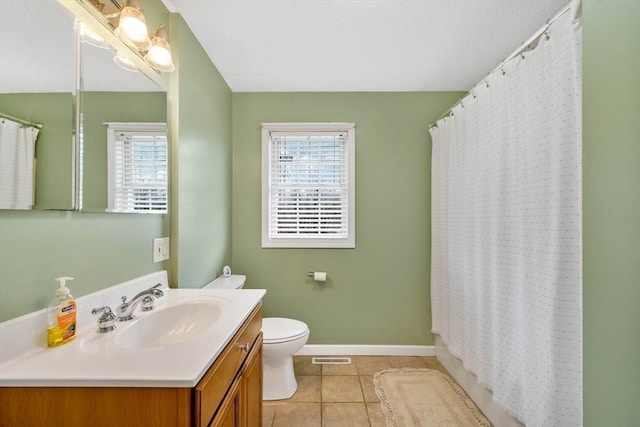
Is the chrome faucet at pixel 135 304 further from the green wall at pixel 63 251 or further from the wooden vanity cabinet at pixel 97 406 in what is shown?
the wooden vanity cabinet at pixel 97 406

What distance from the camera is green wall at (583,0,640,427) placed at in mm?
509

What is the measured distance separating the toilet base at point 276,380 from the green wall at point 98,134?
4.48ft

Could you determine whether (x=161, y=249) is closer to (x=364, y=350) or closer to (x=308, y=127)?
(x=308, y=127)

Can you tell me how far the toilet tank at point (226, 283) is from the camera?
6.02 feet

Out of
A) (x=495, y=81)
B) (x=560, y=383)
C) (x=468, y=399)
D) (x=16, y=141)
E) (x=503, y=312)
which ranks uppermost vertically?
(x=495, y=81)

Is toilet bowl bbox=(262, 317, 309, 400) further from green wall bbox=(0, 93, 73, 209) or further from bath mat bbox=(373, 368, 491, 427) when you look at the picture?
green wall bbox=(0, 93, 73, 209)

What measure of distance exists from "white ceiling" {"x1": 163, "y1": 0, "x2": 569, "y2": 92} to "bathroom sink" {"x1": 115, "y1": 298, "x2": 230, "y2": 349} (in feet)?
5.13

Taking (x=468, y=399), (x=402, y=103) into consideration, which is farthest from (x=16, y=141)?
(x=468, y=399)

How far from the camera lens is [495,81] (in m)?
1.43

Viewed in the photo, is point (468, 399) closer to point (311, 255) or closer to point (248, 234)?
point (311, 255)

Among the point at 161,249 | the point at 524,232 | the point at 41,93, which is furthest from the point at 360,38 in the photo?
the point at 161,249

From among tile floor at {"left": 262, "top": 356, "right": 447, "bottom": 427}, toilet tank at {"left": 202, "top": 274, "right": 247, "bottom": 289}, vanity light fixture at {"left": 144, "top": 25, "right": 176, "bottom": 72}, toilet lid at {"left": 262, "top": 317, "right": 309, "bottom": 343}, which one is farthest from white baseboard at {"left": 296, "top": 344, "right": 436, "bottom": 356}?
vanity light fixture at {"left": 144, "top": 25, "right": 176, "bottom": 72}

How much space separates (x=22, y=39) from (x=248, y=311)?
3.70 feet

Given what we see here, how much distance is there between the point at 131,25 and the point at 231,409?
5.00ft
